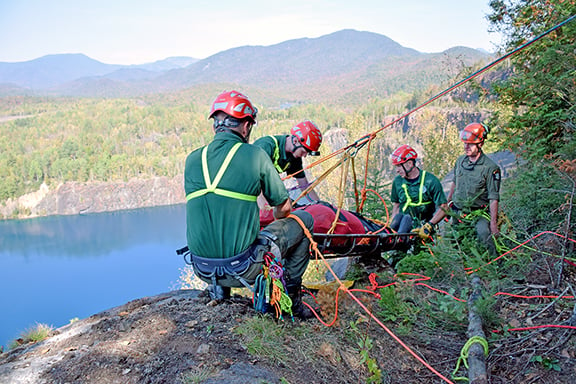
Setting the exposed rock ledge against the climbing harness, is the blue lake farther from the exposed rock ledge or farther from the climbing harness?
the climbing harness

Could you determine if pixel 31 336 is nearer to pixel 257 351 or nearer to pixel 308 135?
pixel 257 351

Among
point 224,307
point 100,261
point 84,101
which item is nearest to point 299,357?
point 224,307

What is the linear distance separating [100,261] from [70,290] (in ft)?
42.5

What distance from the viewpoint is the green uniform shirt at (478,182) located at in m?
5.47

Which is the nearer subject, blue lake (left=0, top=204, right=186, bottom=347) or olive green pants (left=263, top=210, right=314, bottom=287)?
olive green pants (left=263, top=210, right=314, bottom=287)

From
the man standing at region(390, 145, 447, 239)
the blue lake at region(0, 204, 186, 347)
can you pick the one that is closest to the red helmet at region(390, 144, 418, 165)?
the man standing at region(390, 145, 447, 239)

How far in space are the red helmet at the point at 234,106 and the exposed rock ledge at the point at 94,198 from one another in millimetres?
112593

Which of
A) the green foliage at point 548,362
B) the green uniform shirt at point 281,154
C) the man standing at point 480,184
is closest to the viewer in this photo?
the green foliage at point 548,362

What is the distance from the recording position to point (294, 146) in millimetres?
5176

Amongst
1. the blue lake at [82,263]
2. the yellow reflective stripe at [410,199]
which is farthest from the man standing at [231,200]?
the blue lake at [82,263]

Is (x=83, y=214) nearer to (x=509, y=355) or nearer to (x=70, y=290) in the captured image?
(x=70, y=290)

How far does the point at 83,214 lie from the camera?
109 metres

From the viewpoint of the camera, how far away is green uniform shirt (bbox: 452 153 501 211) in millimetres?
5473

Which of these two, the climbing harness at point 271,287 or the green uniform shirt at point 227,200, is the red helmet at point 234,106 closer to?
the green uniform shirt at point 227,200
